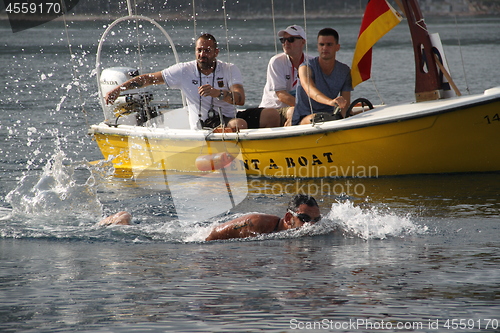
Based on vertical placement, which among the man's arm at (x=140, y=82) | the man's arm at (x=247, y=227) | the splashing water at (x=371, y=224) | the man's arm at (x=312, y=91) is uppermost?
the man's arm at (x=140, y=82)

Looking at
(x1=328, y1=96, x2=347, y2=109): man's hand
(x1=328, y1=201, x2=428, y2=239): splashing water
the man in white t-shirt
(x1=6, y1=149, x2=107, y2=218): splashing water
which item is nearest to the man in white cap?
the man in white t-shirt

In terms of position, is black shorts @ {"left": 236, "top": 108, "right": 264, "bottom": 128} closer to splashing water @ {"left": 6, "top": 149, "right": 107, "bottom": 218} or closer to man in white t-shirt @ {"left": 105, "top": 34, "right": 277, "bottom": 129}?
man in white t-shirt @ {"left": 105, "top": 34, "right": 277, "bottom": 129}

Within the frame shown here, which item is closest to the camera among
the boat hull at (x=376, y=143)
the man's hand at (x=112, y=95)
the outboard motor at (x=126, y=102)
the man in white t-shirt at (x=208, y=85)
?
the boat hull at (x=376, y=143)

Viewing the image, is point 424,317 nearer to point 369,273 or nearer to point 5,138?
point 369,273

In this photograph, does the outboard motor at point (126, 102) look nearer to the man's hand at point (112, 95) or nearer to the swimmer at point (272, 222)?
the man's hand at point (112, 95)

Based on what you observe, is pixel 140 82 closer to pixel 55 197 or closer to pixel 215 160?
pixel 215 160

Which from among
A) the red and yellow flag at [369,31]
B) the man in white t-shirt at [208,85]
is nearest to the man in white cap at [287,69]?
the man in white t-shirt at [208,85]

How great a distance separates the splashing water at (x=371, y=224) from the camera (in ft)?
20.4

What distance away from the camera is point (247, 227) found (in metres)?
6.16

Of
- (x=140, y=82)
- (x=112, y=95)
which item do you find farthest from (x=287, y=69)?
(x=112, y=95)

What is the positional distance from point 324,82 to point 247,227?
3.01 metres

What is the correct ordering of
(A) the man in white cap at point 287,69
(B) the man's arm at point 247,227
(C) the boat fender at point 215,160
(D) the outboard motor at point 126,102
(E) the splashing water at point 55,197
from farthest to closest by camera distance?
(D) the outboard motor at point 126,102
(C) the boat fender at point 215,160
(A) the man in white cap at point 287,69
(E) the splashing water at point 55,197
(B) the man's arm at point 247,227

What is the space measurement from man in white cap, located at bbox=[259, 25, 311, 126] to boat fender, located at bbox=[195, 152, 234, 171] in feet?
2.89

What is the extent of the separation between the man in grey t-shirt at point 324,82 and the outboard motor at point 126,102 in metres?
2.61
